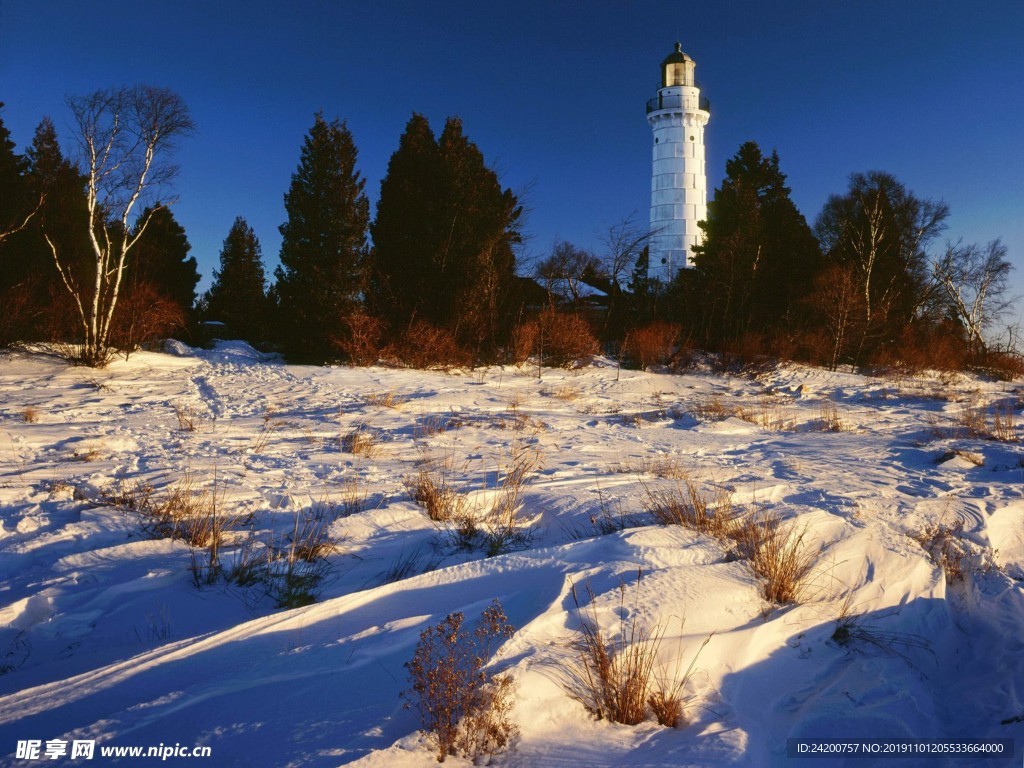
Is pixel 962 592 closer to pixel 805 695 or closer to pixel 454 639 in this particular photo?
pixel 805 695

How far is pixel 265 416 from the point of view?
29.8ft

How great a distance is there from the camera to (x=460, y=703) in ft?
6.42

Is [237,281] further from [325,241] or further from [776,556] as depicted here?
[776,556]

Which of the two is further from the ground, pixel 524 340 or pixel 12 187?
pixel 12 187

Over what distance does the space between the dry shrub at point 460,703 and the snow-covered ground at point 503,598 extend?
0.20 feet

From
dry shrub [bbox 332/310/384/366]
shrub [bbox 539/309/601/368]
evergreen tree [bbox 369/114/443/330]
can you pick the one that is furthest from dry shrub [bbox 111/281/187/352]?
shrub [bbox 539/309/601/368]

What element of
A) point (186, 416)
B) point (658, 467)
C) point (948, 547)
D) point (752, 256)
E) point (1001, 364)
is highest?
point (752, 256)

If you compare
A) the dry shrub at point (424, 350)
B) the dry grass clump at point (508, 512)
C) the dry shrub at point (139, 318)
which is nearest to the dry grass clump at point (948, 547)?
the dry grass clump at point (508, 512)

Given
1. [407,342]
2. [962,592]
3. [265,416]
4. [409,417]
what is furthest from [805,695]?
[407,342]

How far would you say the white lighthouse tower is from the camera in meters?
33.6

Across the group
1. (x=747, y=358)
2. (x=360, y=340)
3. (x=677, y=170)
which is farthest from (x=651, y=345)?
(x=677, y=170)

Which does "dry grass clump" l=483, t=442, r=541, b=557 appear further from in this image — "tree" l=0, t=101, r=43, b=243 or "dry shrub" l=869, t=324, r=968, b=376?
"dry shrub" l=869, t=324, r=968, b=376

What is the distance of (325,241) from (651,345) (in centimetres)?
1038

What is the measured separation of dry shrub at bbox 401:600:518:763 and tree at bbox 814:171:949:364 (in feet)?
74.3
